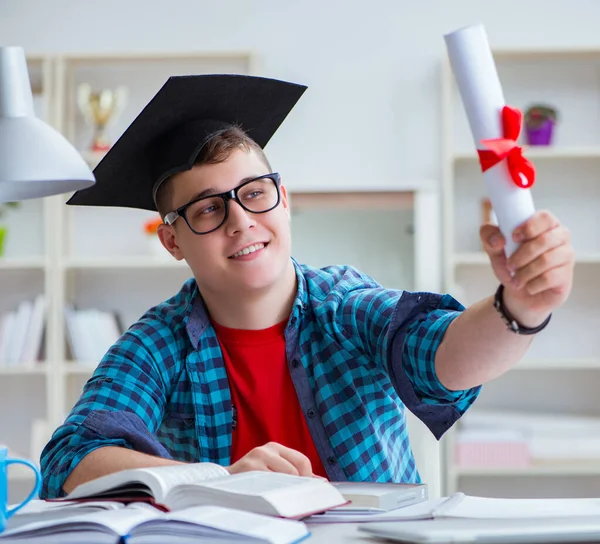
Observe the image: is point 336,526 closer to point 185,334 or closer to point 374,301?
point 374,301

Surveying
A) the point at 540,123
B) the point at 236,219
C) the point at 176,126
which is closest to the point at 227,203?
the point at 236,219

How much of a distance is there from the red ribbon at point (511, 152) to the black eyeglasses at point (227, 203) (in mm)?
680

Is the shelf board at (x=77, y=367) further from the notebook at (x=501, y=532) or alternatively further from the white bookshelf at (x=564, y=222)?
the notebook at (x=501, y=532)

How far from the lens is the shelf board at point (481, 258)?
3.68 m

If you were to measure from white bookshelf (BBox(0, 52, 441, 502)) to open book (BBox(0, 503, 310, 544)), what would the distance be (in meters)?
2.89

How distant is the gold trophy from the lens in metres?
3.95

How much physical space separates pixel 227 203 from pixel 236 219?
35 mm

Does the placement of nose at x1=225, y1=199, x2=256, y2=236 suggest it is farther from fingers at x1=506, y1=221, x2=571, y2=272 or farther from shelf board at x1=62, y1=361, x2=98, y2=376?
shelf board at x1=62, y1=361, x2=98, y2=376

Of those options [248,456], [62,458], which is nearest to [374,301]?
[248,456]

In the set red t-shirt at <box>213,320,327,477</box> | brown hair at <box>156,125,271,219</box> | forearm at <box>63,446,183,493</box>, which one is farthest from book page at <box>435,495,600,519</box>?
brown hair at <box>156,125,271,219</box>

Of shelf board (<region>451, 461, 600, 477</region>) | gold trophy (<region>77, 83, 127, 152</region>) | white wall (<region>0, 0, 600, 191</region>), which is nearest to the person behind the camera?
shelf board (<region>451, 461, 600, 477</region>)

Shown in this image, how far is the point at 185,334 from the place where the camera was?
1720 mm

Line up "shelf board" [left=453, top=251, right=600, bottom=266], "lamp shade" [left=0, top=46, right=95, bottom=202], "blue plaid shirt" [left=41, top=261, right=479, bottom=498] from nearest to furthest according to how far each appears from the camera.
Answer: "lamp shade" [left=0, top=46, right=95, bottom=202]
"blue plaid shirt" [left=41, top=261, right=479, bottom=498]
"shelf board" [left=453, top=251, right=600, bottom=266]

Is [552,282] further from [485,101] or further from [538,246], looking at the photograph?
[485,101]
